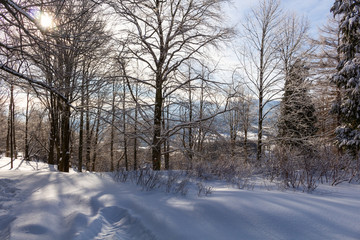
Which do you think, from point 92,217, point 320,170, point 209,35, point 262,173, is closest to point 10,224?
point 92,217

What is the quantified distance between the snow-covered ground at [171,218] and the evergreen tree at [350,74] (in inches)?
438

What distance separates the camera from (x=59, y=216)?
115 inches

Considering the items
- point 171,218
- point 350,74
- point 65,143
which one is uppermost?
point 350,74

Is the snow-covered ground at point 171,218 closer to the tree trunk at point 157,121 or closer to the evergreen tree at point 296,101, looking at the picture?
the tree trunk at point 157,121

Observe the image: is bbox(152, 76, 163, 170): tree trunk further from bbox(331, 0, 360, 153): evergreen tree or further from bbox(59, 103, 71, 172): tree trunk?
bbox(331, 0, 360, 153): evergreen tree

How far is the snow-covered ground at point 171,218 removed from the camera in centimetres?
231

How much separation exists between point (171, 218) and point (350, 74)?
13027mm

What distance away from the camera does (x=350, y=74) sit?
11586mm

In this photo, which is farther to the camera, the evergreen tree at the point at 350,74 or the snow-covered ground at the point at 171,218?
the evergreen tree at the point at 350,74

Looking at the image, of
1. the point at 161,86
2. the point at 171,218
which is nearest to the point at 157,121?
the point at 161,86

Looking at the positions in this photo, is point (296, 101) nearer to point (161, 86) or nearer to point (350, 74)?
point (350, 74)

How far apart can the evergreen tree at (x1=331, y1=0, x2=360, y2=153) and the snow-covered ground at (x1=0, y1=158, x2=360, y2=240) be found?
1112 cm

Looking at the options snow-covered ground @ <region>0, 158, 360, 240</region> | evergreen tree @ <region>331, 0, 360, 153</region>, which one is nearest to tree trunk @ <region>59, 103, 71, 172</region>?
snow-covered ground @ <region>0, 158, 360, 240</region>

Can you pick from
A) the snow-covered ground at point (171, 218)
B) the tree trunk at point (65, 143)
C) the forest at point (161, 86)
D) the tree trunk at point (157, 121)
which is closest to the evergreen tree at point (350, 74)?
the forest at point (161, 86)
